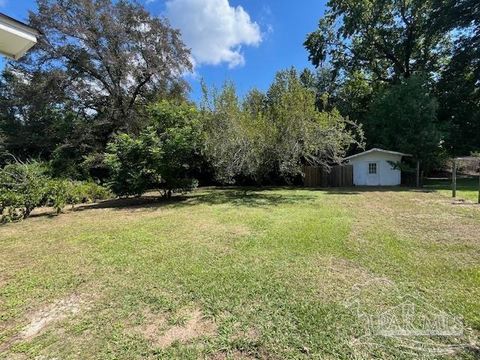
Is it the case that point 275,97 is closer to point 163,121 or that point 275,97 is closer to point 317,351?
point 163,121

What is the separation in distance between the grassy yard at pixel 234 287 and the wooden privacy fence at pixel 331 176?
1090cm

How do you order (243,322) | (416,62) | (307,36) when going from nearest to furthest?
(243,322) < (416,62) < (307,36)

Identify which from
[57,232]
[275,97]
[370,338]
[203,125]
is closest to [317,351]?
[370,338]

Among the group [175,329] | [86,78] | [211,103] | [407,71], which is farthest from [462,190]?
[86,78]

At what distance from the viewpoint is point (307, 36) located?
2612 centimetres

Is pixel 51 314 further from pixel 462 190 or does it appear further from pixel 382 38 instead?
pixel 382 38

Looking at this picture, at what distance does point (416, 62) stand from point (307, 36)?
9.05 m

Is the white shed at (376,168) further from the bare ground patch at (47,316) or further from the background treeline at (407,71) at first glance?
the bare ground patch at (47,316)

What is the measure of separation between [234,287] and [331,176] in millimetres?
15585

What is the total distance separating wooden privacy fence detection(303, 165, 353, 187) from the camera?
59.3 ft

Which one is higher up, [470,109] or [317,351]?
[470,109]

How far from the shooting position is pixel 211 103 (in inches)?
475

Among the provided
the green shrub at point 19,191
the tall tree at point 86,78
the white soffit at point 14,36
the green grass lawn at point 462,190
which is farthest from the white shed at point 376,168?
the white soffit at point 14,36

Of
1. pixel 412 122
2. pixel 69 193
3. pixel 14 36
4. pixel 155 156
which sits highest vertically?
pixel 412 122
